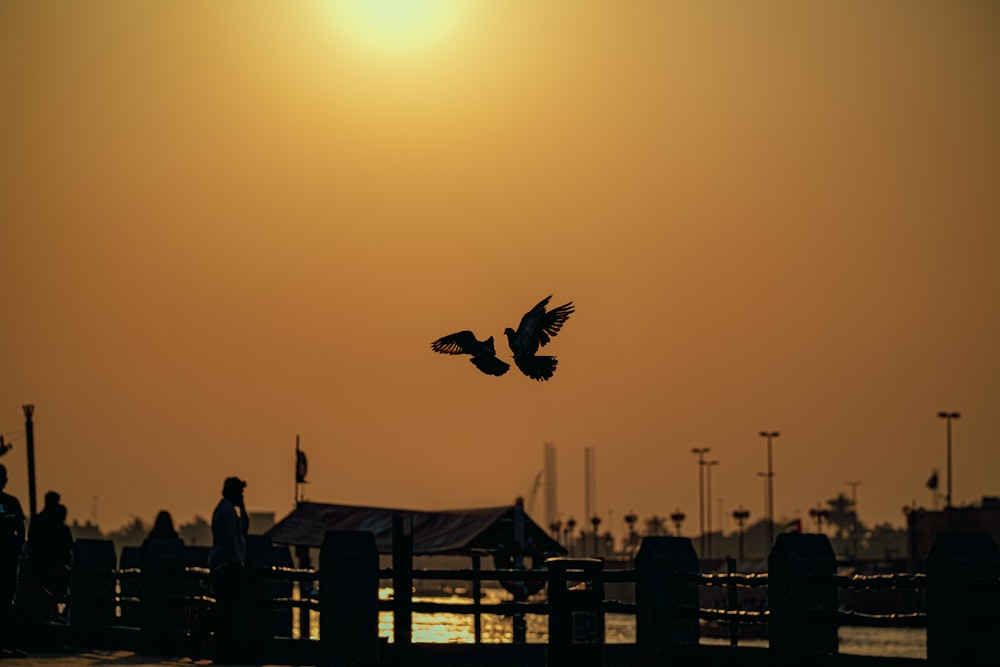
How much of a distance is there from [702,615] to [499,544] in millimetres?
17402

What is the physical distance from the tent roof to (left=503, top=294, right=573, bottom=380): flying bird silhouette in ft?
56.1

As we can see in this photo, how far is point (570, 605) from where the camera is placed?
810 inches

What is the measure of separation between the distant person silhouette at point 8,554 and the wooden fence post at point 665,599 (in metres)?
8.68

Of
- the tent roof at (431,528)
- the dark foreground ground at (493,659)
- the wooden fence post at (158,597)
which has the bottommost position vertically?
the dark foreground ground at (493,659)

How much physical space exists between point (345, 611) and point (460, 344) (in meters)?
3.92

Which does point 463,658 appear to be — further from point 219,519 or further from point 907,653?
point 907,653

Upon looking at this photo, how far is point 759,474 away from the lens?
632ft

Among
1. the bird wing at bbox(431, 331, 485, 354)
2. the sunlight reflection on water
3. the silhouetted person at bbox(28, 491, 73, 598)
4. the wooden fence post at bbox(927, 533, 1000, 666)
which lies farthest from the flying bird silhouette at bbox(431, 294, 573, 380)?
the sunlight reflection on water

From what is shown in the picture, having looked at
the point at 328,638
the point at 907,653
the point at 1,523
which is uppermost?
the point at 1,523

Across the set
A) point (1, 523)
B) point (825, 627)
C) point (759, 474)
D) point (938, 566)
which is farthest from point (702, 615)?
point (759, 474)

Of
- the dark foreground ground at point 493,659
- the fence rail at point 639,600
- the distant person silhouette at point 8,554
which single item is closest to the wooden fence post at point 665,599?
the fence rail at point 639,600

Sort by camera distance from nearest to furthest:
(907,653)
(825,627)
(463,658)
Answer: (825,627), (463,658), (907,653)

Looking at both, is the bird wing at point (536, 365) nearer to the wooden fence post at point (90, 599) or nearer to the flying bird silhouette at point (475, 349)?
the flying bird silhouette at point (475, 349)

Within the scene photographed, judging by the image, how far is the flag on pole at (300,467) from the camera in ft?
190
